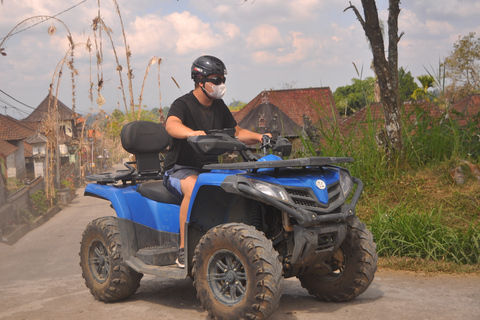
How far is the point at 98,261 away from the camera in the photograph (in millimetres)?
5785

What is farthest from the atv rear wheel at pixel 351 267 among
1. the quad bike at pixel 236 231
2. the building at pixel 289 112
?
the building at pixel 289 112

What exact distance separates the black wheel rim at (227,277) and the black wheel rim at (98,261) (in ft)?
5.30

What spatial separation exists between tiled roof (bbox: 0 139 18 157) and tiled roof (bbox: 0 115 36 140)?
0.65 meters

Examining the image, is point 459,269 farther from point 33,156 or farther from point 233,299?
point 33,156

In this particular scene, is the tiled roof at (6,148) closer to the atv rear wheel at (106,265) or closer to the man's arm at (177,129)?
the atv rear wheel at (106,265)

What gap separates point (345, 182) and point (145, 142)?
2229 mm

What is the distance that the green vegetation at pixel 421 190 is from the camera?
6.64m

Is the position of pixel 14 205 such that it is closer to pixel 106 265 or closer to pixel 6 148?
pixel 6 148

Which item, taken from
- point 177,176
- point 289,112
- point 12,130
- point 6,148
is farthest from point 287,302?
point 12,130

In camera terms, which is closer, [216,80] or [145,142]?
[216,80]

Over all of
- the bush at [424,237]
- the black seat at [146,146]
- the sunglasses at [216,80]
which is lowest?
the bush at [424,237]

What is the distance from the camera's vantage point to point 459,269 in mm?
6199

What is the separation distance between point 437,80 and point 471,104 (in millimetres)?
685

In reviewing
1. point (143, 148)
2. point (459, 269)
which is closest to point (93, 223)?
point (143, 148)
